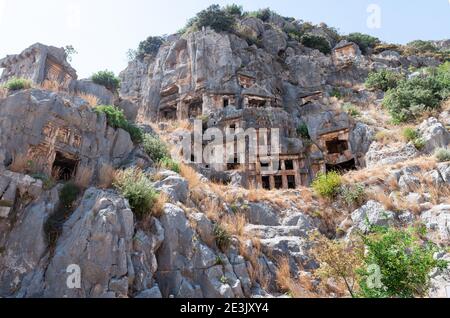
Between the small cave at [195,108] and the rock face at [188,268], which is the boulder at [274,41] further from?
the rock face at [188,268]

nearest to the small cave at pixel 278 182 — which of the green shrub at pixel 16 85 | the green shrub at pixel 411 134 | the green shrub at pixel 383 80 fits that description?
the green shrub at pixel 411 134

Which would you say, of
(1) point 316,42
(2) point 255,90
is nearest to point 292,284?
(2) point 255,90

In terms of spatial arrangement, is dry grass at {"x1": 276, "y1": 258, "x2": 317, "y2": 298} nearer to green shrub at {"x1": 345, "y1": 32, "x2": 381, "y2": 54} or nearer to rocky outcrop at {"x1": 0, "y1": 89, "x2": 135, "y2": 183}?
rocky outcrop at {"x1": 0, "y1": 89, "x2": 135, "y2": 183}

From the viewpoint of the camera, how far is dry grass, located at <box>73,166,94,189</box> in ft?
34.6

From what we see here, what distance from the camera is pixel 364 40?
4222 cm

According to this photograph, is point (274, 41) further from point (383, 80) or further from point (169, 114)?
point (169, 114)

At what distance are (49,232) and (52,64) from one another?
1500 cm

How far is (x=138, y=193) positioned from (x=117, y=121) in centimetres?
518

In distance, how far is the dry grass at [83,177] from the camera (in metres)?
10.6

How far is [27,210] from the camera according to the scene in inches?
354

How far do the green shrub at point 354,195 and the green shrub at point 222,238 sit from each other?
5916 millimetres

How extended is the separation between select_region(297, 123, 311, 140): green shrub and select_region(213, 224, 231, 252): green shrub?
15.4 metres

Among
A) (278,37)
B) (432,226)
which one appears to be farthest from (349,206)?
(278,37)
